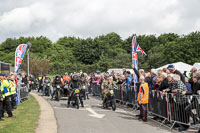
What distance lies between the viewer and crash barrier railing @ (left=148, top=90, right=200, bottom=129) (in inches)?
323

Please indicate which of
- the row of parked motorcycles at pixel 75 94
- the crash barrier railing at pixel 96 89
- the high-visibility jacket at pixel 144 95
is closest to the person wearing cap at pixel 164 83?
the high-visibility jacket at pixel 144 95

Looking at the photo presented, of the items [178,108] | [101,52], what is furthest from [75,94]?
[101,52]

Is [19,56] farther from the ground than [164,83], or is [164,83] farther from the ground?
[19,56]

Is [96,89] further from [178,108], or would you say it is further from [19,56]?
[178,108]

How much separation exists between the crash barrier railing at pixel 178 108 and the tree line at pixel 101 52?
1919 inches

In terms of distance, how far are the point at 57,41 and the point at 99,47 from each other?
801 inches

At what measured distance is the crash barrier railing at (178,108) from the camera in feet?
27.0

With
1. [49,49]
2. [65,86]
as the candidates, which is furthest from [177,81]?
[49,49]

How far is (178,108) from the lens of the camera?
28.6 feet

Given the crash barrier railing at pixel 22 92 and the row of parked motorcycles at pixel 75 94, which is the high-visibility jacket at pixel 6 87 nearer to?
the row of parked motorcycles at pixel 75 94

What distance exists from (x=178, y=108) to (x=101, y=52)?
66.0 metres

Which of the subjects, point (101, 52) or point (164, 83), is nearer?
point (164, 83)

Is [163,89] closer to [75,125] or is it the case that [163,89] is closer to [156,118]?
[156,118]

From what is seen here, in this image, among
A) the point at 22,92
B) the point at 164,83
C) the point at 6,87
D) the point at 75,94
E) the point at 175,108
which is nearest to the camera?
the point at 175,108
